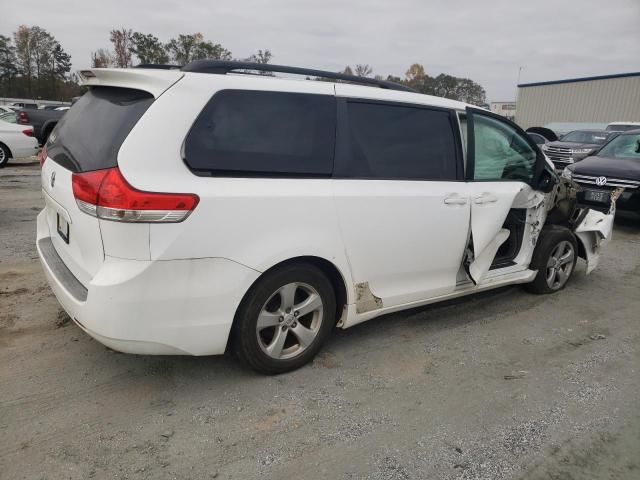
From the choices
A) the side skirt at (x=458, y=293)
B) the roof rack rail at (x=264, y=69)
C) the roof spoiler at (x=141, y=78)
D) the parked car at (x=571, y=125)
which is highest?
the parked car at (x=571, y=125)

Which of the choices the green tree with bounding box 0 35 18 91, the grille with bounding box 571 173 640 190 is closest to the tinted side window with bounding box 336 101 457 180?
the grille with bounding box 571 173 640 190

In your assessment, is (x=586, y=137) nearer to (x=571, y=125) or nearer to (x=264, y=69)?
(x=264, y=69)

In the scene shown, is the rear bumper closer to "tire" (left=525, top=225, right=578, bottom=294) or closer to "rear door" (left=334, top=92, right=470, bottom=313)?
"rear door" (left=334, top=92, right=470, bottom=313)

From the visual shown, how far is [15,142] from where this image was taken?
11.9 meters

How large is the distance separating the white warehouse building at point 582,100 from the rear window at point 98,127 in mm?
38565

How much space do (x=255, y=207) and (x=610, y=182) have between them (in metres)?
7.71

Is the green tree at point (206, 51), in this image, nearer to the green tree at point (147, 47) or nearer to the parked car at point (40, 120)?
the green tree at point (147, 47)

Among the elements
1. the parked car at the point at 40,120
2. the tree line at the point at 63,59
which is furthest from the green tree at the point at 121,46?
the parked car at the point at 40,120

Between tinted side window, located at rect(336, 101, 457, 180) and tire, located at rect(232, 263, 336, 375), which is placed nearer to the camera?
tire, located at rect(232, 263, 336, 375)

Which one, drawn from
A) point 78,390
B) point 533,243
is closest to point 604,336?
point 533,243

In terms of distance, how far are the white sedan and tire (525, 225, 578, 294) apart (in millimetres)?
12150

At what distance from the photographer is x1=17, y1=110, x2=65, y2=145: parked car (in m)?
16.9

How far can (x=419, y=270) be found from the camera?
11.3 feet

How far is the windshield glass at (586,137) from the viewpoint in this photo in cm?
1593
